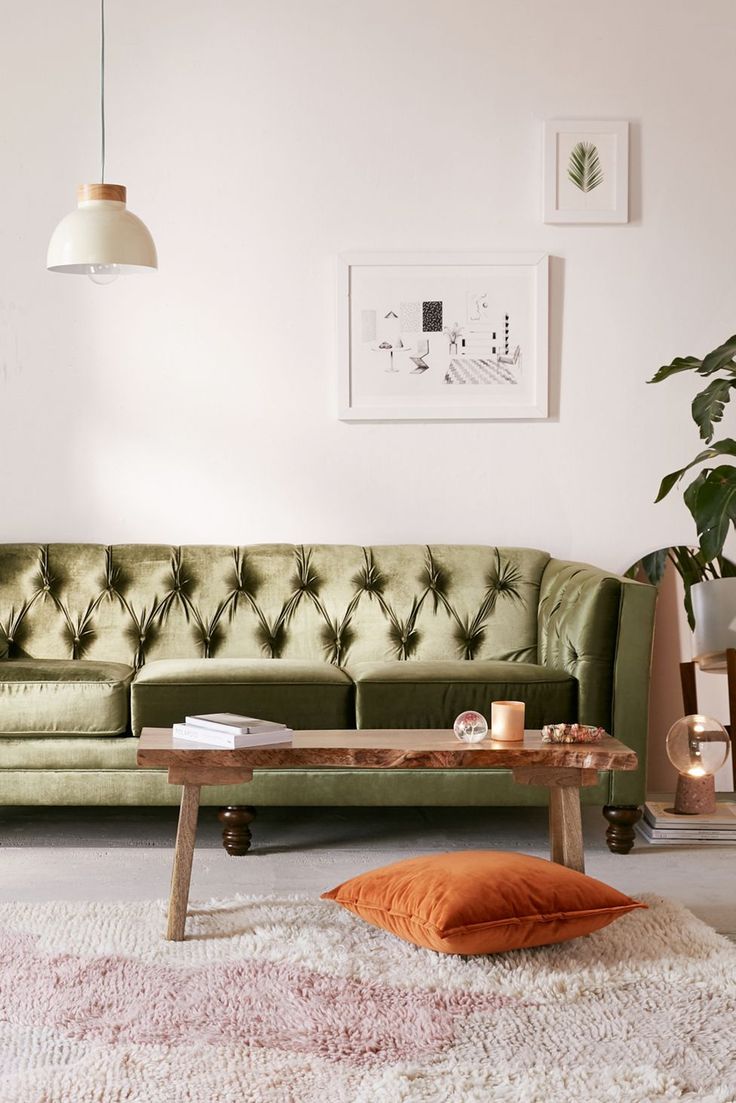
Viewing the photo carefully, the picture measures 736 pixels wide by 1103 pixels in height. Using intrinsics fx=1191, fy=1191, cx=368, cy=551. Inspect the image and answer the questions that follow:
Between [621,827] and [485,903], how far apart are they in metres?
1.10

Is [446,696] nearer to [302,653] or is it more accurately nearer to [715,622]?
[302,653]

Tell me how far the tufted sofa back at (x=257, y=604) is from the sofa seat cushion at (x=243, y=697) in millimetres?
510

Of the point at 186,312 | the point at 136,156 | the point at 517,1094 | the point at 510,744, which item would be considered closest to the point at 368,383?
the point at 186,312

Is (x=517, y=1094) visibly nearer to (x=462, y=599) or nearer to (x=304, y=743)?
(x=304, y=743)

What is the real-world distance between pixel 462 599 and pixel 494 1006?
176 cm

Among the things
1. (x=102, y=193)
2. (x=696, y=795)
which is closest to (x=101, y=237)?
(x=102, y=193)

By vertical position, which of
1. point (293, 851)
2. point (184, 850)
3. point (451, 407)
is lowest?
point (293, 851)

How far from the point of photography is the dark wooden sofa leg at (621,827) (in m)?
3.04

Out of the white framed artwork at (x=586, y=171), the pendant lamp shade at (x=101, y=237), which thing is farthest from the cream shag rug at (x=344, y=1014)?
the white framed artwork at (x=586, y=171)

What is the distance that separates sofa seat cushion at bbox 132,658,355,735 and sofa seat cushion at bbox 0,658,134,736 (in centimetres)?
6

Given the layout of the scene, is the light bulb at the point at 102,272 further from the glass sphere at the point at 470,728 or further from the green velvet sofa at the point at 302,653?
the glass sphere at the point at 470,728

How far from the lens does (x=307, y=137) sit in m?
3.82

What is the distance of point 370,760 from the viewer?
7.23 ft

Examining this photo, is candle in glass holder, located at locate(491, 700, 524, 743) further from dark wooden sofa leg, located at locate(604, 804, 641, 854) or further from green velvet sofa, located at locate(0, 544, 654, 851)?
dark wooden sofa leg, located at locate(604, 804, 641, 854)
